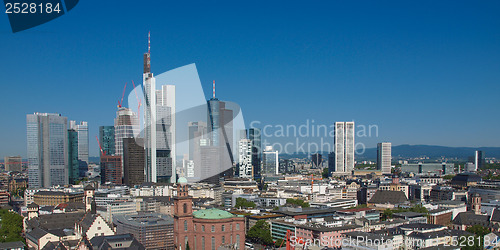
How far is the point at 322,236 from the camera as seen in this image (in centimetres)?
3167

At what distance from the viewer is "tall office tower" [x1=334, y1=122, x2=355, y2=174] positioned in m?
104

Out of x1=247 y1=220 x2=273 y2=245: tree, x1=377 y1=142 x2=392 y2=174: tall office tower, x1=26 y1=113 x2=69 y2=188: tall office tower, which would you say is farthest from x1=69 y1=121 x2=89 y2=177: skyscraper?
x1=247 y1=220 x2=273 y2=245: tree

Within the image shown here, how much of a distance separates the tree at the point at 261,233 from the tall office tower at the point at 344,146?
69.1 m

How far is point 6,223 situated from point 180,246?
51.5ft

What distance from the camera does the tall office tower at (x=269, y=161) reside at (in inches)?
4225

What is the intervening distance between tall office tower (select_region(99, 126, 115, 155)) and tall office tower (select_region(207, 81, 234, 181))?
24.0 meters

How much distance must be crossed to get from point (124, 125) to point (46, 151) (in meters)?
16.8

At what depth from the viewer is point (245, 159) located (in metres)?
91.0

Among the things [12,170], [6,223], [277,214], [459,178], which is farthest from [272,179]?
[12,170]

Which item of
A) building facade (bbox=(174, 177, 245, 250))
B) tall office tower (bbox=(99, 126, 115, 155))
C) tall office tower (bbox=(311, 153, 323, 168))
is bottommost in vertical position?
tall office tower (bbox=(311, 153, 323, 168))

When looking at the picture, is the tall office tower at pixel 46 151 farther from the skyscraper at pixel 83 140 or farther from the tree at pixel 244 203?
the tree at pixel 244 203

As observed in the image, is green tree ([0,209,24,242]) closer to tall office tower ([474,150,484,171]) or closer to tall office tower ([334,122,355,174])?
tall office tower ([334,122,355,174])

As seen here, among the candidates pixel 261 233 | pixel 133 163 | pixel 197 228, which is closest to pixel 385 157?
pixel 133 163

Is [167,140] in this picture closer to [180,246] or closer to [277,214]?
[277,214]
